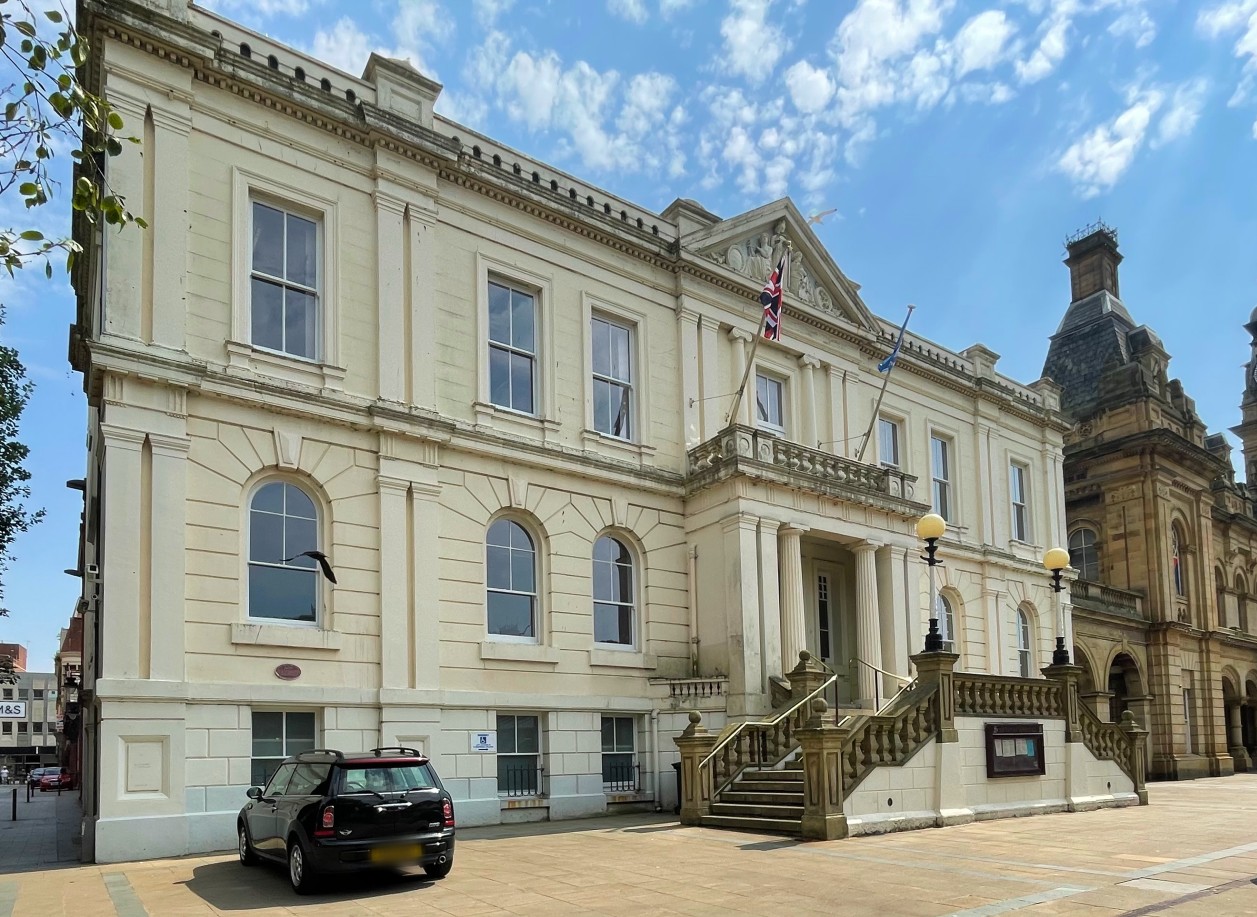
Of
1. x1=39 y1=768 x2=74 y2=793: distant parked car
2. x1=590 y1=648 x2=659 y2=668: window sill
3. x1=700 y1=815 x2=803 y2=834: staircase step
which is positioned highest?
x1=590 y1=648 x2=659 y2=668: window sill

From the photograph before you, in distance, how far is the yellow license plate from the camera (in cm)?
1142

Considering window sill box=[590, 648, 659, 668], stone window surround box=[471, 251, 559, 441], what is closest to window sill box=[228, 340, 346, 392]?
stone window surround box=[471, 251, 559, 441]

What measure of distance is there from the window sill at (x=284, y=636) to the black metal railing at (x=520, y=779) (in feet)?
13.6

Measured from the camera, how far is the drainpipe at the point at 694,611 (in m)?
22.5

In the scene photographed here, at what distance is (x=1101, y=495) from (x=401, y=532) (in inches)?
1300

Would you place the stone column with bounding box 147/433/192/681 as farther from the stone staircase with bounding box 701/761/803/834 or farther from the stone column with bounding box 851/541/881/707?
the stone column with bounding box 851/541/881/707

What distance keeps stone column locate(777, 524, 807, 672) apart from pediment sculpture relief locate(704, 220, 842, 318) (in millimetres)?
6409

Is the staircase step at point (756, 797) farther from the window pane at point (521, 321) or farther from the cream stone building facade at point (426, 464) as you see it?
the window pane at point (521, 321)

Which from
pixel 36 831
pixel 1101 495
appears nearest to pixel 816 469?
pixel 36 831

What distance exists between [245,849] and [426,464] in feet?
23.9

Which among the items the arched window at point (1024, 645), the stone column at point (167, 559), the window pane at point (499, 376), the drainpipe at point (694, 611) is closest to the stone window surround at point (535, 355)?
the window pane at point (499, 376)

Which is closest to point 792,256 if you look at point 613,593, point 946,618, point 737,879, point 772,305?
point 772,305

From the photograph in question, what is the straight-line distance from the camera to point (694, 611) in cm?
2278

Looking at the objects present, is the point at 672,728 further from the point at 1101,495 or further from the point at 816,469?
the point at 1101,495
